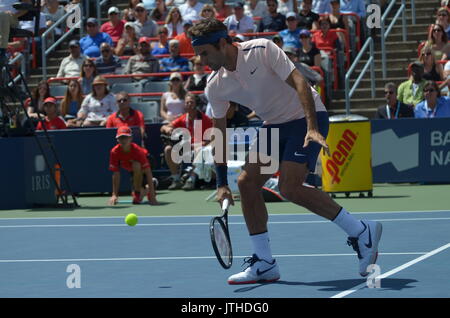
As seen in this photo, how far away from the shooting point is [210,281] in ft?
26.2

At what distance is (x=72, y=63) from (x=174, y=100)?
12.7ft

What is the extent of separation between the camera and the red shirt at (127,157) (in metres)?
15.3

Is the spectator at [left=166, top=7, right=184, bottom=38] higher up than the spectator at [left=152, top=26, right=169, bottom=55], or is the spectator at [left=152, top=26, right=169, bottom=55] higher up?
the spectator at [left=166, top=7, right=184, bottom=38]

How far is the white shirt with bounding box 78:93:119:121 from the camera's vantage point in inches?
714

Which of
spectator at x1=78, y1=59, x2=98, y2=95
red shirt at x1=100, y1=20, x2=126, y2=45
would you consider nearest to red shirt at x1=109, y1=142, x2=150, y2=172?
spectator at x1=78, y1=59, x2=98, y2=95

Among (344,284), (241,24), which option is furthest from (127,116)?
(344,284)

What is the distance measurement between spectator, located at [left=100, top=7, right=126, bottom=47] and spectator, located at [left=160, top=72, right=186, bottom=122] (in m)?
4.29

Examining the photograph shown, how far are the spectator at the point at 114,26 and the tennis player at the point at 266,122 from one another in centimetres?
1452

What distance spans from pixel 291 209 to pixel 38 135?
4.27 m

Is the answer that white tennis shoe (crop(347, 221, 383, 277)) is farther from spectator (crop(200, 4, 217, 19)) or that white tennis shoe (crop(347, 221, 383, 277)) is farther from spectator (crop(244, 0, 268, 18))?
spectator (crop(244, 0, 268, 18))

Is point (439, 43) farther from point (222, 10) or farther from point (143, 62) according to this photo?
point (143, 62)

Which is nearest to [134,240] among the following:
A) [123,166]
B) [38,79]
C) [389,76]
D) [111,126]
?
[123,166]

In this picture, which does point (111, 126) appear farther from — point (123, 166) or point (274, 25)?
point (274, 25)

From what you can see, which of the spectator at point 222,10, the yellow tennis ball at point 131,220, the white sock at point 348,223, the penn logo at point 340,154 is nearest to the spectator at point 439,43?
the penn logo at point 340,154
